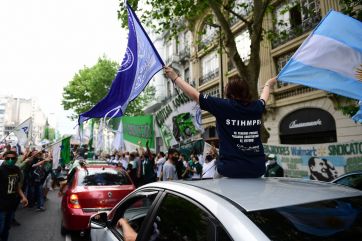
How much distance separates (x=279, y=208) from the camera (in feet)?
5.92

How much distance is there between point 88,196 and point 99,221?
114 inches

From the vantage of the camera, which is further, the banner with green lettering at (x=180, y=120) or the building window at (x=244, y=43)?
the building window at (x=244, y=43)

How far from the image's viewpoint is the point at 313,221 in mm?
1749

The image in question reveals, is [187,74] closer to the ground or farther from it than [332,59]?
farther from it

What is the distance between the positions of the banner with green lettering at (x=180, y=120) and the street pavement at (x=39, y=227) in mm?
3758

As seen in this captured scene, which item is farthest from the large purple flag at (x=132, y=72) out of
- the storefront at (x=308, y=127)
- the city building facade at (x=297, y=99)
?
the storefront at (x=308, y=127)

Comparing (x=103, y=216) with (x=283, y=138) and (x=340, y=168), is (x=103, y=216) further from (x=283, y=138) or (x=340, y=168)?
(x=283, y=138)

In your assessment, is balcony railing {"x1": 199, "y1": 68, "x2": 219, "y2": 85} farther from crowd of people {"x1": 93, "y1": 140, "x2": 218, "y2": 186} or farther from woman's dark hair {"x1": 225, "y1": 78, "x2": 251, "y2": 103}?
woman's dark hair {"x1": 225, "y1": 78, "x2": 251, "y2": 103}

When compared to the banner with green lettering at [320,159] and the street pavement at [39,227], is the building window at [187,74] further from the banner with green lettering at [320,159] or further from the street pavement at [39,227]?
the street pavement at [39,227]

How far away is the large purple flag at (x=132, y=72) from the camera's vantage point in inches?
195

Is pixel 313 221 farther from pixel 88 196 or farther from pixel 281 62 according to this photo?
pixel 281 62

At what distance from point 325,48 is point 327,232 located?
257 cm

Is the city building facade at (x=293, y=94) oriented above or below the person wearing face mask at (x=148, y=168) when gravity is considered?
above

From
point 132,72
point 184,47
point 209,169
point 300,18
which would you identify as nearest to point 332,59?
point 132,72
